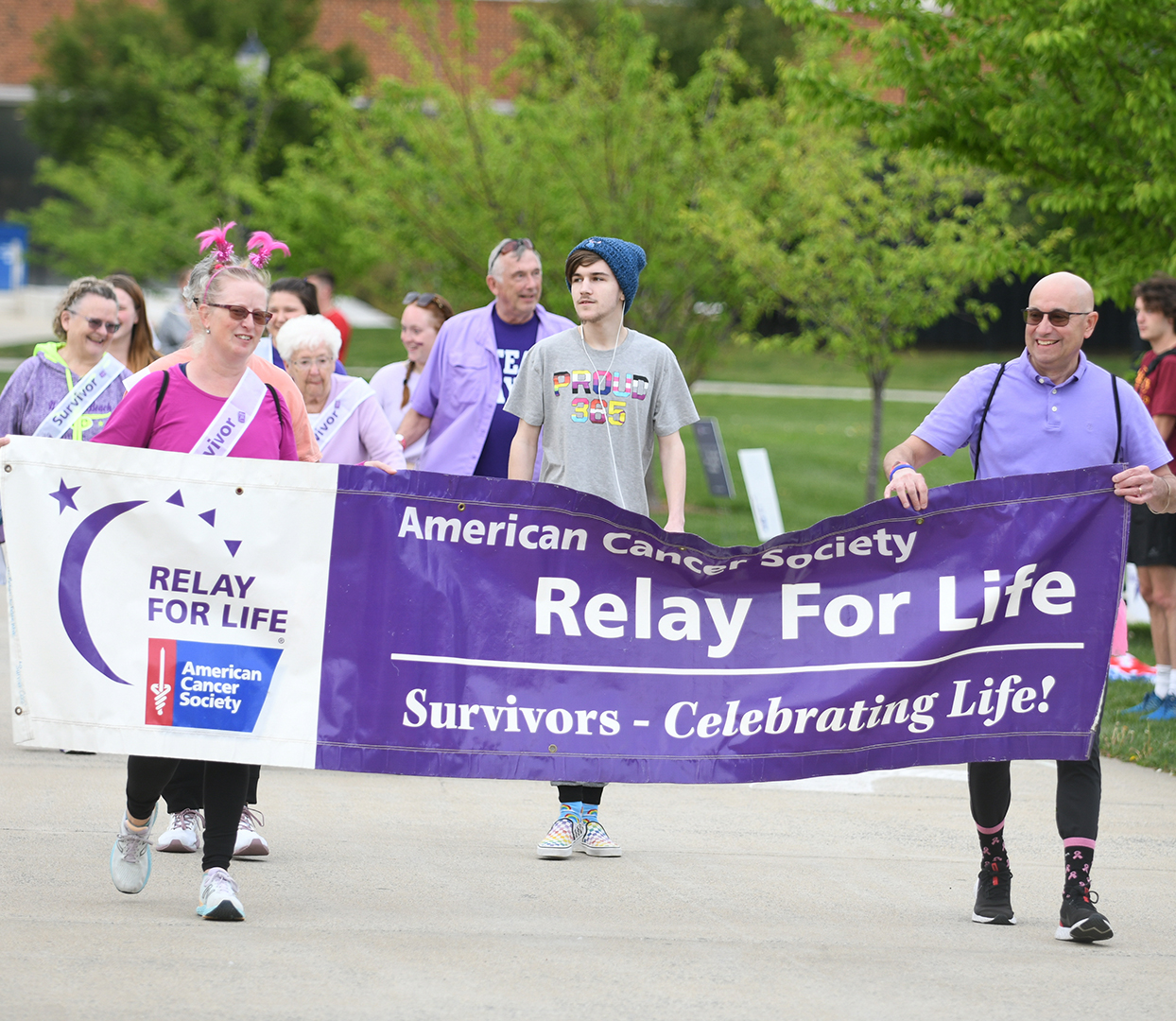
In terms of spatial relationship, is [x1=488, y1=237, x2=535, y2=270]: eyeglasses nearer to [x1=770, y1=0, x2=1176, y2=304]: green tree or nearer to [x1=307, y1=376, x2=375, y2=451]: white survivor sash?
[x1=307, y1=376, x2=375, y2=451]: white survivor sash

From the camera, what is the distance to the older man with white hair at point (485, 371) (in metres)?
7.45

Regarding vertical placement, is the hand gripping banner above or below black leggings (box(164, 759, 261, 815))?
above

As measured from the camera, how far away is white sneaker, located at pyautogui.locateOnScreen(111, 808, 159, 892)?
514cm

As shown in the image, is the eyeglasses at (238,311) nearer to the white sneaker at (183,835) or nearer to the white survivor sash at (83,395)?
the white sneaker at (183,835)

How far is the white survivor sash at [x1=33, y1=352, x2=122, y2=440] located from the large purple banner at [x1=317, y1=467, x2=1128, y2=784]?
2.33 meters

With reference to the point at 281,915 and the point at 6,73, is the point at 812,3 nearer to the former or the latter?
the point at 281,915

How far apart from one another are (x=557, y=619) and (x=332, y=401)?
217cm

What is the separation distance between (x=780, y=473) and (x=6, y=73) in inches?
1564

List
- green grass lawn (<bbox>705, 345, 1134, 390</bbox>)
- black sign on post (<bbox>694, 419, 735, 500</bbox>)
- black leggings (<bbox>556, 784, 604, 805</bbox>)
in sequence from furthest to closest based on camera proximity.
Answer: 1. green grass lawn (<bbox>705, 345, 1134, 390</bbox>)
2. black sign on post (<bbox>694, 419, 735, 500</bbox>)
3. black leggings (<bbox>556, 784, 604, 805</bbox>)

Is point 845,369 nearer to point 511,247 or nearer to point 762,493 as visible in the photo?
point 762,493

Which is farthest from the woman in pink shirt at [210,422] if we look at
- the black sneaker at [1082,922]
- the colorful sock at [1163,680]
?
the colorful sock at [1163,680]

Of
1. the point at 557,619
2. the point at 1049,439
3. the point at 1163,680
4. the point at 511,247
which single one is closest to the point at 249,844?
the point at 557,619

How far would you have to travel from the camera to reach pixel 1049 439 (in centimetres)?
535

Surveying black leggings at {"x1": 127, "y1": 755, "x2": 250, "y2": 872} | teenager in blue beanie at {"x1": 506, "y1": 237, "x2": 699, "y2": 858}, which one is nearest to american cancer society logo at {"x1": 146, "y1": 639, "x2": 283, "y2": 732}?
black leggings at {"x1": 127, "y1": 755, "x2": 250, "y2": 872}
